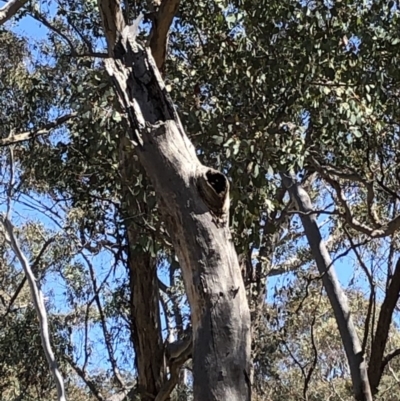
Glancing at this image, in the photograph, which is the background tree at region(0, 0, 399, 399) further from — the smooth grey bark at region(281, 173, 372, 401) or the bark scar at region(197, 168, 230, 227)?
the bark scar at region(197, 168, 230, 227)

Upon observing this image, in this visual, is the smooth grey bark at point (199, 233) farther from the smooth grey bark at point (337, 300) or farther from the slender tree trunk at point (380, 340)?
the slender tree trunk at point (380, 340)

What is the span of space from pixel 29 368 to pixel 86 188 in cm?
361

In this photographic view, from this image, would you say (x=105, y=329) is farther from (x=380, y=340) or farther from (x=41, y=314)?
(x=380, y=340)

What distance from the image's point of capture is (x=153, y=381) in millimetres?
5910

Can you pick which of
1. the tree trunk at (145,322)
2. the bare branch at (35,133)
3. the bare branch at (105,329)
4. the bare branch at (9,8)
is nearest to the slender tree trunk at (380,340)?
the tree trunk at (145,322)

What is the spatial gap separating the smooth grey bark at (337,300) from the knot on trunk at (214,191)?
262 centimetres

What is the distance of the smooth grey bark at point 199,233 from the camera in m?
2.30

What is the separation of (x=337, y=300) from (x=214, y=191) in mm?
3689

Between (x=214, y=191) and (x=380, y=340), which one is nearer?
(x=214, y=191)

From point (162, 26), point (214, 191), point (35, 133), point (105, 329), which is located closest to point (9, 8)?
point (35, 133)

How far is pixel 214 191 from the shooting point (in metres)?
2.52

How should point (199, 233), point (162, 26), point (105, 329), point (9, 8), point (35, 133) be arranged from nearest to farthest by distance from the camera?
point (199, 233) → point (162, 26) → point (9, 8) → point (35, 133) → point (105, 329)


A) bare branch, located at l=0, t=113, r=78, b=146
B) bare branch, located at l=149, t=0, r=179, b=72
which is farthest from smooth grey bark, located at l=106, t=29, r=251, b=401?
bare branch, located at l=0, t=113, r=78, b=146

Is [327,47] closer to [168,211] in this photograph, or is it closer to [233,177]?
[233,177]
